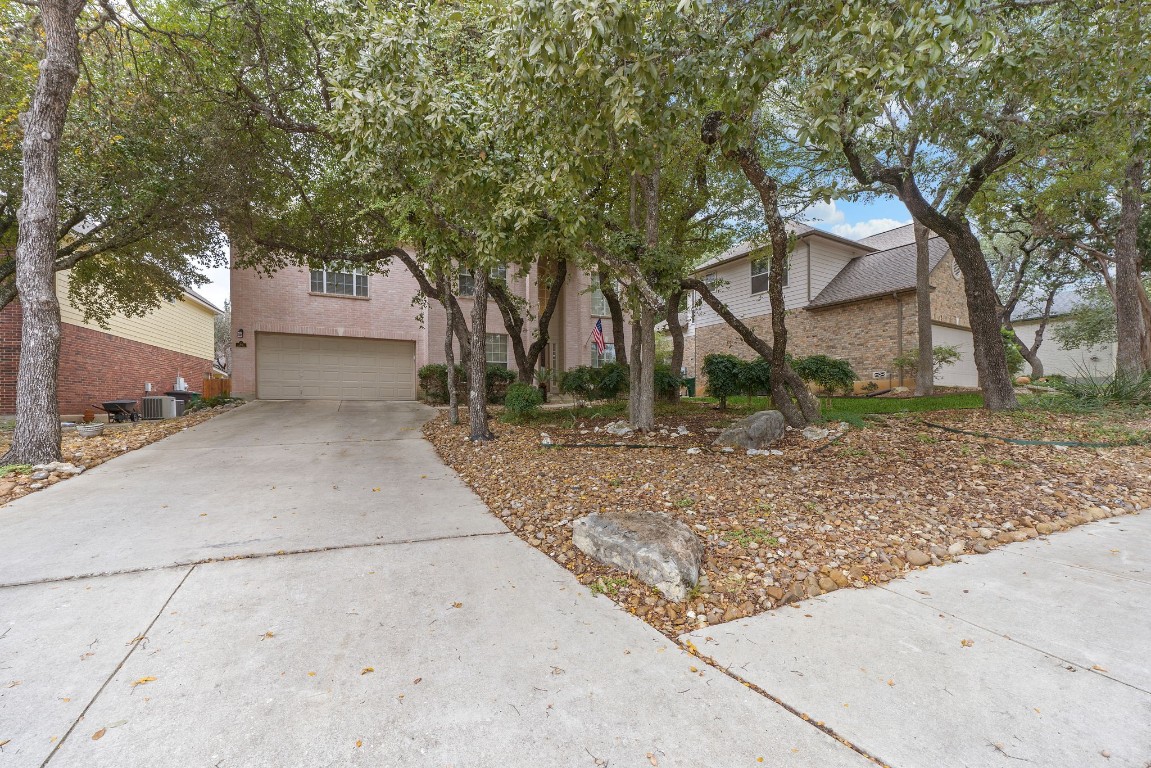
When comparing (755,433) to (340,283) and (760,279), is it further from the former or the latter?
(340,283)

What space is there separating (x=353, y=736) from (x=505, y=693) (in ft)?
1.63

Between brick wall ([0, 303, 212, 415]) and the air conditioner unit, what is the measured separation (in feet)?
4.71

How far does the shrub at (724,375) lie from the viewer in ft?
29.9

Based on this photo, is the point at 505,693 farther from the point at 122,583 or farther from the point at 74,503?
the point at 74,503

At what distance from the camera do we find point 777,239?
609cm

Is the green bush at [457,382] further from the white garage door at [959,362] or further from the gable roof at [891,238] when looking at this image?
the gable roof at [891,238]

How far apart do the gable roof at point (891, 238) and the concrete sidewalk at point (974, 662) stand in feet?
60.5

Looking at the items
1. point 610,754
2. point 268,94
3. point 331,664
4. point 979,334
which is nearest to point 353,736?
point 331,664

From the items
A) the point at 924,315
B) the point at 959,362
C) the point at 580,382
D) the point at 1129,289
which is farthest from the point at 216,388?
the point at 1129,289

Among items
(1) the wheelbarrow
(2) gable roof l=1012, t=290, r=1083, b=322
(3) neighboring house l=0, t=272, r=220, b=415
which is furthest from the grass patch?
(2) gable roof l=1012, t=290, r=1083, b=322

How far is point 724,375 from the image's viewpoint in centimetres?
913

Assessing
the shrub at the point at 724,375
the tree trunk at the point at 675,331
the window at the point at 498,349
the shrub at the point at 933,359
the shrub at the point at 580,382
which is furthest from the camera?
the window at the point at 498,349

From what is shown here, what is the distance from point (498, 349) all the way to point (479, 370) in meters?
9.29

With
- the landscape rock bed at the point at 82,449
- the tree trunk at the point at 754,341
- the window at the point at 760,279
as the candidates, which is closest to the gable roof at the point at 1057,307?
the window at the point at 760,279
